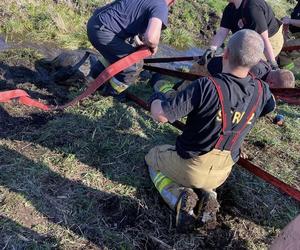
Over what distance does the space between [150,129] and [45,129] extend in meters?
1.14

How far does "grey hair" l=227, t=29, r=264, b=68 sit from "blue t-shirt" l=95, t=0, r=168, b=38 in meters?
1.72

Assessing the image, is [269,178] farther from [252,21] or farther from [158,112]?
[252,21]

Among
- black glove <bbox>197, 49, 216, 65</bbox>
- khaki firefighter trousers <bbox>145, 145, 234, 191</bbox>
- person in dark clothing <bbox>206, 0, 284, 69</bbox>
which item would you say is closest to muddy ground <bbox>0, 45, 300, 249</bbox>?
khaki firefighter trousers <bbox>145, 145, 234, 191</bbox>

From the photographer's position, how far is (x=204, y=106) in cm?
329

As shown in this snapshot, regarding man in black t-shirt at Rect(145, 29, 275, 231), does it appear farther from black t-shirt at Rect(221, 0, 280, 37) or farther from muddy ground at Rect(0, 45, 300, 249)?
black t-shirt at Rect(221, 0, 280, 37)

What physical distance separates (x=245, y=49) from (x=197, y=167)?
3.42 feet

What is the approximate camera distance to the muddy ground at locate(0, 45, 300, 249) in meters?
3.51

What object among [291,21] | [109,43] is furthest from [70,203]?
[291,21]

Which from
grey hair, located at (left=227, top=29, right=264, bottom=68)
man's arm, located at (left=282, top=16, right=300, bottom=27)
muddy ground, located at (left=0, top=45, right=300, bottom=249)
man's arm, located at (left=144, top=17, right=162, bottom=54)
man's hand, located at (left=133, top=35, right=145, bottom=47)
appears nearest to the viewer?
grey hair, located at (left=227, top=29, right=264, bottom=68)

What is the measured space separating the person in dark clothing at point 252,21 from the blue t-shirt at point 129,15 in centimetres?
91

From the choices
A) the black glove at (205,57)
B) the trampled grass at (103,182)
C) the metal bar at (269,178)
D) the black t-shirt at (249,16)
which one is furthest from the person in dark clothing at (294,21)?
the metal bar at (269,178)

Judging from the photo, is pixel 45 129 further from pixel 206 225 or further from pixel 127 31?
pixel 206 225

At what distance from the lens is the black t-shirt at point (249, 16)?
535 cm

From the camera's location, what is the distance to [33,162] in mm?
4082
